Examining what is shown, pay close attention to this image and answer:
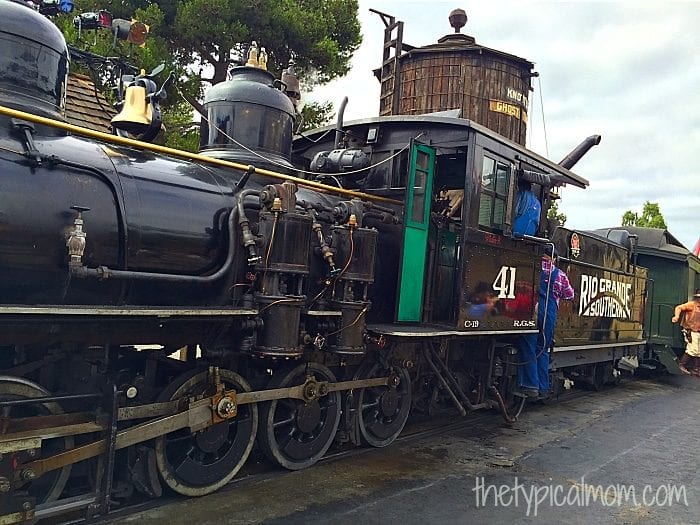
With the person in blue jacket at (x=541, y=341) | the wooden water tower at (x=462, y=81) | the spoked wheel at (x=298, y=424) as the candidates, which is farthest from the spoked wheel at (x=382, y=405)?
the wooden water tower at (x=462, y=81)

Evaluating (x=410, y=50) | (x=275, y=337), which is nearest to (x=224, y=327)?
(x=275, y=337)

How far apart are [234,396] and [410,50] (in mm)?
15799

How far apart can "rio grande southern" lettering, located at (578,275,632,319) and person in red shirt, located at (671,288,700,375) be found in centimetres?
196

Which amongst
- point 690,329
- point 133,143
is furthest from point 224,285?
point 690,329

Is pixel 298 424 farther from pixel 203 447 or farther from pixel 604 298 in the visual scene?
pixel 604 298

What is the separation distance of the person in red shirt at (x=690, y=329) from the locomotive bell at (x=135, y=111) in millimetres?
10940

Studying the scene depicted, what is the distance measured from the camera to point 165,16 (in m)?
12.7

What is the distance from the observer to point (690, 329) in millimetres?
11867

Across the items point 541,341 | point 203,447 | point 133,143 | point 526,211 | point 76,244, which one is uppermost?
point 526,211

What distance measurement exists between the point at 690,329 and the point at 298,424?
33.0ft

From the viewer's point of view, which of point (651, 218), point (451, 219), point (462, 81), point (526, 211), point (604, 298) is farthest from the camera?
point (651, 218)

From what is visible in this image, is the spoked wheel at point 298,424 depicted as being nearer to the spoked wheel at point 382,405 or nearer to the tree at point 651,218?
the spoked wheel at point 382,405

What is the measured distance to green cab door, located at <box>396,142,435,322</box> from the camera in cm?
533

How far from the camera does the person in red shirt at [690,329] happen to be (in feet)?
38.3
